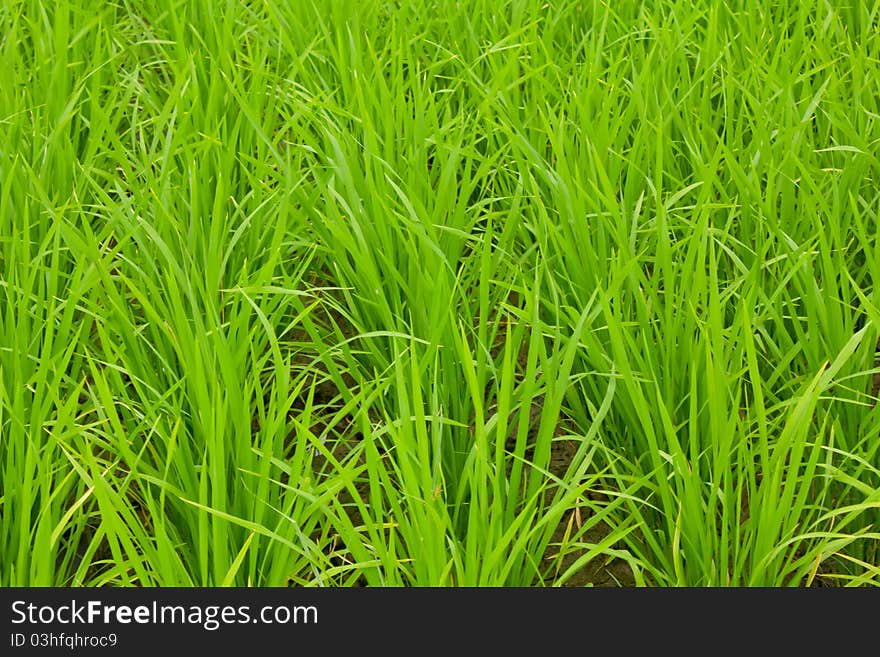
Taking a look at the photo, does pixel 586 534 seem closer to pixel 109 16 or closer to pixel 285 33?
pixel 285 33

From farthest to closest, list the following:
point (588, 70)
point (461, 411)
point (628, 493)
Answer: point (588, 70), point (461, 411), point (628, 493)

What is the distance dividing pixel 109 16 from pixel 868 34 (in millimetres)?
1650

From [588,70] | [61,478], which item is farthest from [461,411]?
[588,70]

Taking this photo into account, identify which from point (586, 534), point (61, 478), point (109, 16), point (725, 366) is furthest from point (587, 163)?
point (109, 16)

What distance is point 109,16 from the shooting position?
2.50m

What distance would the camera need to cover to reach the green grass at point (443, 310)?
1.26 meters

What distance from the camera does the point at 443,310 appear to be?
4.71ft

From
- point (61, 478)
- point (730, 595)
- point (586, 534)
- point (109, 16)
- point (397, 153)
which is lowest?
point (730, 595)

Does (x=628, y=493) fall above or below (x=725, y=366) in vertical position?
below

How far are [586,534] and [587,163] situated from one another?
2.01 ft

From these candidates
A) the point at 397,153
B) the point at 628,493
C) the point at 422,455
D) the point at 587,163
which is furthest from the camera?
the point at 397,153

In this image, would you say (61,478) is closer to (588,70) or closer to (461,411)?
(461,411)

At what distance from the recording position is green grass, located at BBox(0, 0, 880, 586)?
1256mm

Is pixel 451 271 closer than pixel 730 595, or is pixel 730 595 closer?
pixel 730 595
